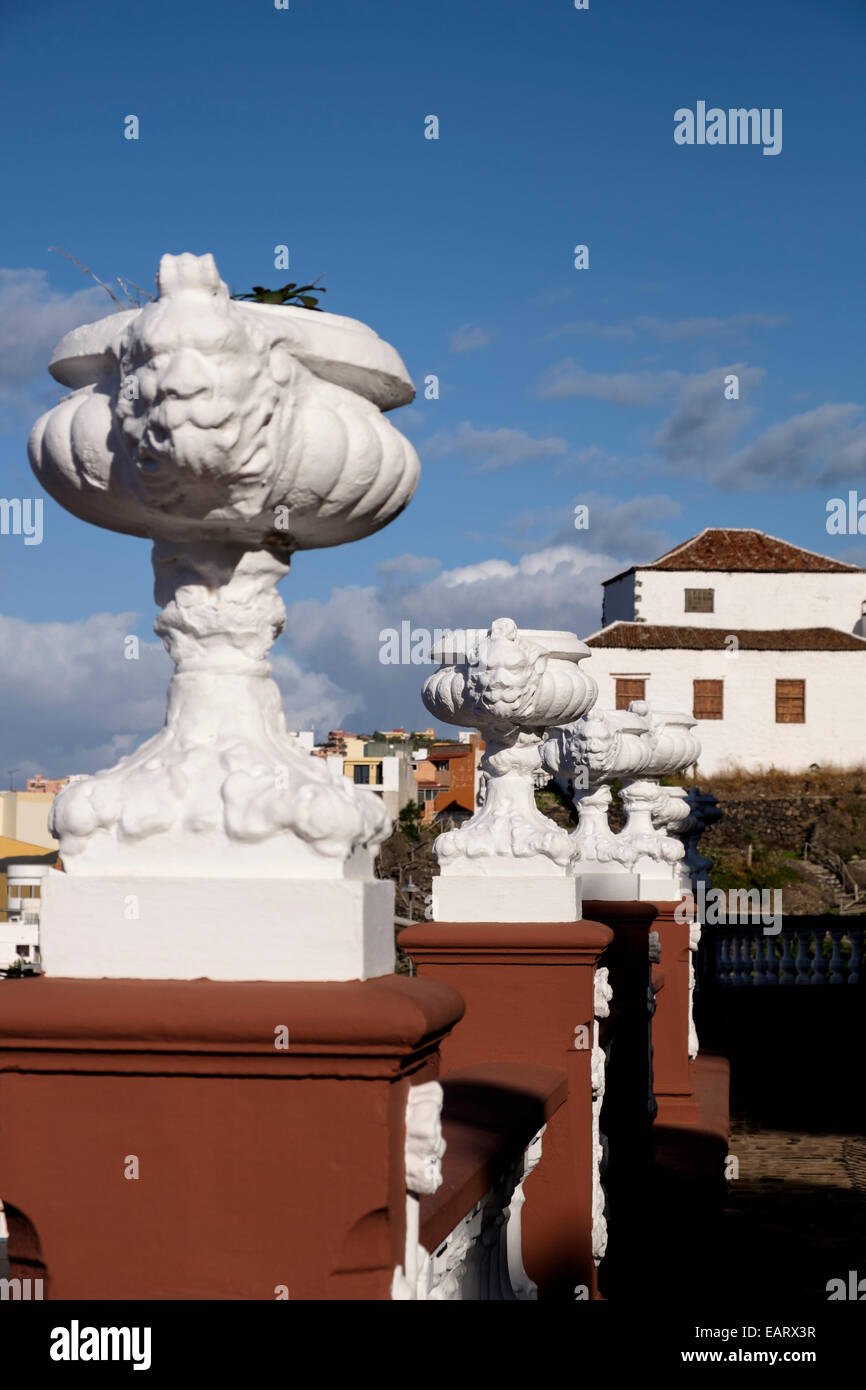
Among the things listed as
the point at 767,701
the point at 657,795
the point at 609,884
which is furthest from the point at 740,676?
the point at 609,884

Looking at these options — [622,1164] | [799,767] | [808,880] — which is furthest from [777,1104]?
[799,767]

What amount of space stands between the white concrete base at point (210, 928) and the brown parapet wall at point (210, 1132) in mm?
42

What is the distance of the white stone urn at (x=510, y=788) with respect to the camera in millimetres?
4262

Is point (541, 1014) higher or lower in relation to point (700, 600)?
lower

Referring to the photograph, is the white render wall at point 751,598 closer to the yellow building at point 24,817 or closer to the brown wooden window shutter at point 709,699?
the brown wooden window shutter at point 709,699

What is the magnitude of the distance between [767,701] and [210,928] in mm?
41045

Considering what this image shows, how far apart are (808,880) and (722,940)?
1883 centimetres

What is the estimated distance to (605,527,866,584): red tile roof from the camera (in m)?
44.0

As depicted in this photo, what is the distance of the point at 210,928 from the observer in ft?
7.18

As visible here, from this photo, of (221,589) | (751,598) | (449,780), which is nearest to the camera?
(221,589)

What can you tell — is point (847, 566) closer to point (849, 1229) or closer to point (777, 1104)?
point (777, 1104)

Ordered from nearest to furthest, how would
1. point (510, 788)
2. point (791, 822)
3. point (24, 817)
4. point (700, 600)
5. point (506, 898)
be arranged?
point (506, 898)
point (510, 788)
point (791, 822)
point (24, 817)
point (700, 600)

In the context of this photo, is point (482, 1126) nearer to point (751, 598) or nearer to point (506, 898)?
point (506, 898)

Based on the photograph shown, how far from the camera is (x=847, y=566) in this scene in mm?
44594
